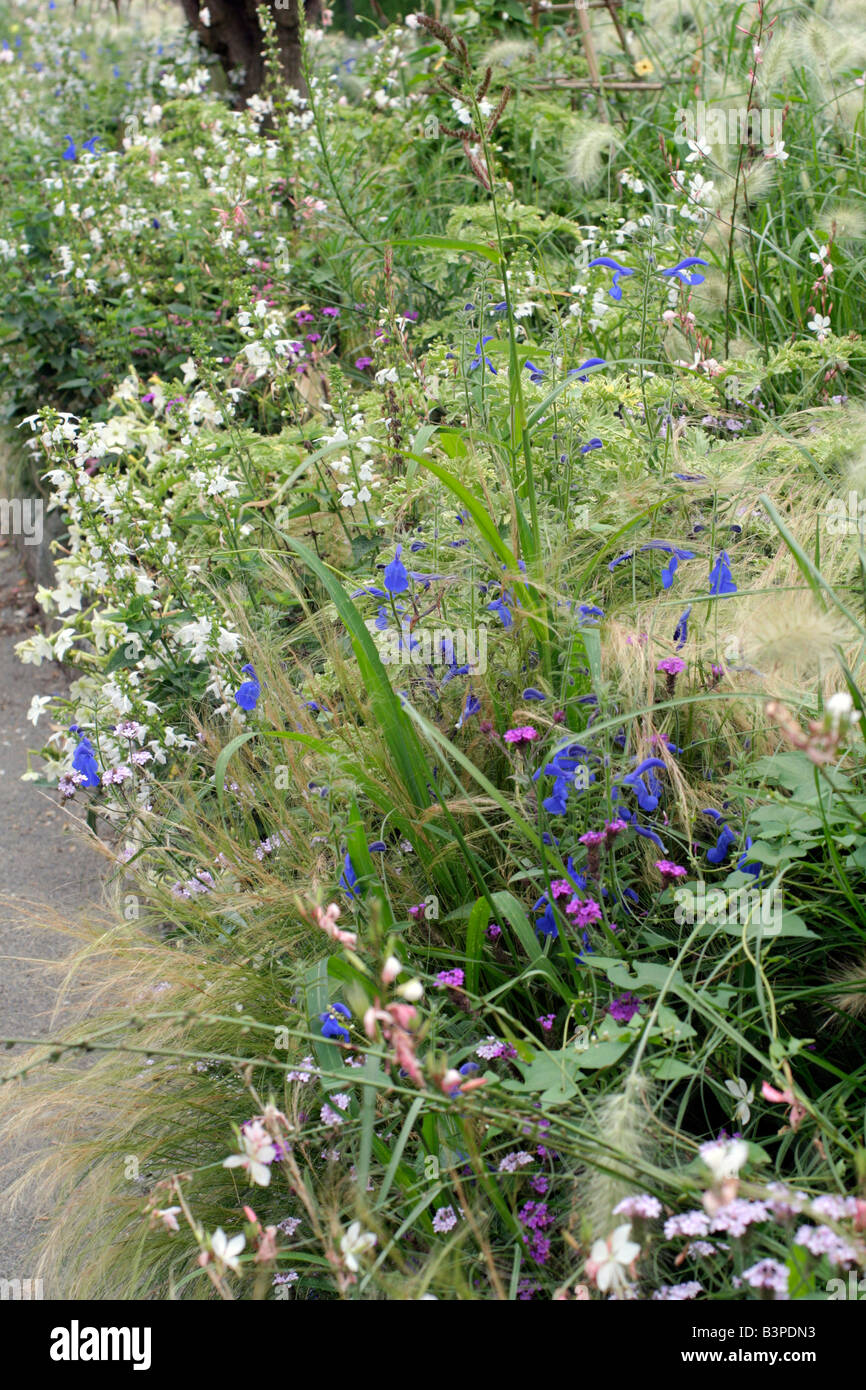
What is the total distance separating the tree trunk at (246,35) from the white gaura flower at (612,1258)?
6277 mm

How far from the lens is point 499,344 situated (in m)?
2.72

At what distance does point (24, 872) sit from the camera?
3.37 meters

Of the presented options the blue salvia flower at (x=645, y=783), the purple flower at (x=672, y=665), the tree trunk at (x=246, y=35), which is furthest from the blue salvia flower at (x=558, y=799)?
the tree trunk at (x=246, y=35)

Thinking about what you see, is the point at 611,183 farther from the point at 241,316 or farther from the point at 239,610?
the point at 239,610

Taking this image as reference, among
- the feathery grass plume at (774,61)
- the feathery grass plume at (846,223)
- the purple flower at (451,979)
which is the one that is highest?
the feathery grass plume at (774,61)

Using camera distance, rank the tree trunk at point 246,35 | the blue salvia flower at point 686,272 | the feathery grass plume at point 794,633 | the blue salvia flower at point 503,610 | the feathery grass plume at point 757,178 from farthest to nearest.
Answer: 1. the tree trunk at point 246,35
2. the feathery grass plume at point 757,178
3. the blue salvia flower at point 686,272
4. the blue salvia flower at point 503,610
5. the feathery grass plume at point 794,633

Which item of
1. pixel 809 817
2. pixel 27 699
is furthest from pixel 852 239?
pixel 27 699

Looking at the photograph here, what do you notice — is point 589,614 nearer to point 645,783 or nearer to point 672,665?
point 672,665

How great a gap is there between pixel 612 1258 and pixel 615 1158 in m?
0.12

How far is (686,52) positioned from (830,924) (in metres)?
4.44

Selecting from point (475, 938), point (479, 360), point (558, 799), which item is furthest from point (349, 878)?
point (479, 360)

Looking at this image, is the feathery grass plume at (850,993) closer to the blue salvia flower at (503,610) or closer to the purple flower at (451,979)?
the purple flower at (451,979)

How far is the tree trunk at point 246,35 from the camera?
6086 millimetres

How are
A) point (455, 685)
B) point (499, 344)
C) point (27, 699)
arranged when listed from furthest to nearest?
point (27, 699) → point (499, 344) → point (455, 685)
